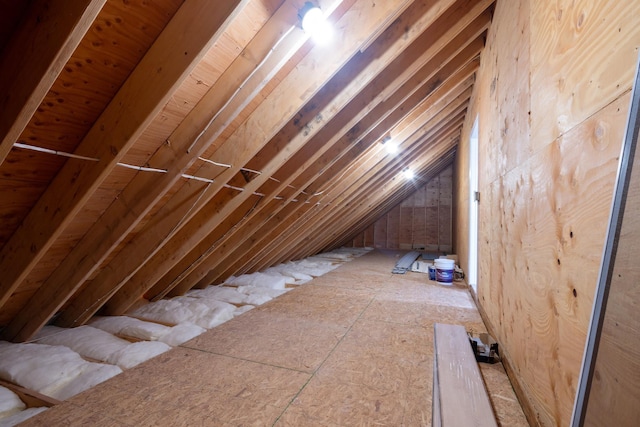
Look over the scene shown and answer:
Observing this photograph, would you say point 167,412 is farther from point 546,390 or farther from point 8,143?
point 546,390

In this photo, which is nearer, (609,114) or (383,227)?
(609,114)

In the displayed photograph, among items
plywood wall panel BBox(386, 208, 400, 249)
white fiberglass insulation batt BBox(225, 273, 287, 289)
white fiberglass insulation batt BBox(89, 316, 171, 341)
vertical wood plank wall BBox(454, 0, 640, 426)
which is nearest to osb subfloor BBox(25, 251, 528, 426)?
white fiberglass insulation batt BBox(89, 316, 171, 341)

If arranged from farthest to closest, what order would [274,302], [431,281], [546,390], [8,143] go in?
[431,281] < [274,302] < [546,390] < [8,143]

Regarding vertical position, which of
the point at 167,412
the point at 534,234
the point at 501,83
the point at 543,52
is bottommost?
the point at 167,412

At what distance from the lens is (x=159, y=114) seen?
5.00 feet

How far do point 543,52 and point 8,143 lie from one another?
205 centimetres

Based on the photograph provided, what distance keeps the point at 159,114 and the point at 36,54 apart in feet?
2.10

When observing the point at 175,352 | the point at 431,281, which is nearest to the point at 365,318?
the point at 175,352

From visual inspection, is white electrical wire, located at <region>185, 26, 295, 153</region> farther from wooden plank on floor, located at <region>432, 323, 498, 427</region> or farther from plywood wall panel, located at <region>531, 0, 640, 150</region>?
wooden plank on floor, located at <region>432, 323, 498, 427</region>

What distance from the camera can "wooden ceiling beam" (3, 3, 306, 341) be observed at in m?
1.44

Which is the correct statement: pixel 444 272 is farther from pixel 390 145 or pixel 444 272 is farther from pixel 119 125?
pixel 119 125

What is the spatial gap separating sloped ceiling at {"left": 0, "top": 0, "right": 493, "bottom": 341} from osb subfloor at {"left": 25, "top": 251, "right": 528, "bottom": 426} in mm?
814

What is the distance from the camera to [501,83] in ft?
6.67

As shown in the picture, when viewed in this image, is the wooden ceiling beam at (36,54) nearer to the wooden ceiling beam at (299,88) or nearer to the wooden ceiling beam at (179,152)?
the wooden ceiling beam at (179,152)
